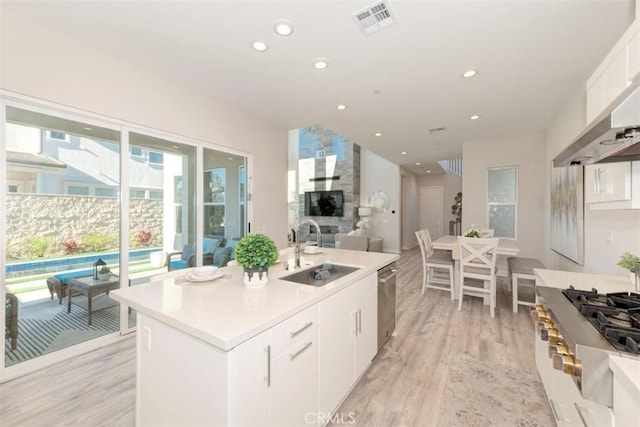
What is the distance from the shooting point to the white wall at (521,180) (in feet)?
15.2

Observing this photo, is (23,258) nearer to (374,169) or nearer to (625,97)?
(625,97)

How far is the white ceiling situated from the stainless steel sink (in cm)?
188

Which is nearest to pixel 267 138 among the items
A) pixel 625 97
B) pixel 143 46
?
pixel 143 46

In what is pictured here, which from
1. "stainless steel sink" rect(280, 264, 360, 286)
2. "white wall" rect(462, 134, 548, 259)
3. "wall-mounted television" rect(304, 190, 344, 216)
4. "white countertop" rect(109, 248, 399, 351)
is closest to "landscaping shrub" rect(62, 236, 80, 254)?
"white countertop" rect(109, 248, 399, 351)

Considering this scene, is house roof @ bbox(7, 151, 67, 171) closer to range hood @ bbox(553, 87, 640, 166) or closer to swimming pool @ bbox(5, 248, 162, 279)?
swimming pool @ bbox(5, 248, 162, 279)

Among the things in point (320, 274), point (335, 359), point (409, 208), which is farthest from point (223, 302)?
point (409, 208)

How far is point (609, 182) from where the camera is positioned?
1.52 meters

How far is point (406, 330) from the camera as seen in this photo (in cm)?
279

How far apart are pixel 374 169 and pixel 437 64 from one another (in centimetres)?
600

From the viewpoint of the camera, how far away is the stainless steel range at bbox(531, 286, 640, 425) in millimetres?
847

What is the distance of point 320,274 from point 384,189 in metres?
6.69

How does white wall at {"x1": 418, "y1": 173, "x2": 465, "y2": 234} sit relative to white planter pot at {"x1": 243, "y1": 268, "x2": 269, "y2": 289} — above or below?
above

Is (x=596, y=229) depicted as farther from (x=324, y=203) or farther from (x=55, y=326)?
(x=324, y=203)

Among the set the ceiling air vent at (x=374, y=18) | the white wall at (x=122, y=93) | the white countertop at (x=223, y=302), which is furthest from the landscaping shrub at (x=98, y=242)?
the ceiling air vent at (x=374, y=18)
